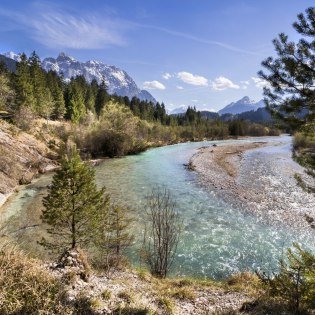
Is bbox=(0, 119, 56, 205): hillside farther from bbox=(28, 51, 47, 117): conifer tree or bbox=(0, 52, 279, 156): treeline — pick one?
bbox=(28, 51, 47, 117): conifer tree

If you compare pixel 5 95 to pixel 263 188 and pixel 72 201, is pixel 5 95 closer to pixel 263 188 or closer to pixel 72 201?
pixel 263 188

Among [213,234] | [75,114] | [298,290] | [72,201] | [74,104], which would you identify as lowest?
[213,234]

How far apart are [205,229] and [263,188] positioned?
52.0 feet

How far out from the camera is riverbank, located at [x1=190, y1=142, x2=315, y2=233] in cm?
2652

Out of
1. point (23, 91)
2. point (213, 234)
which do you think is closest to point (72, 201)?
point (213, 234)

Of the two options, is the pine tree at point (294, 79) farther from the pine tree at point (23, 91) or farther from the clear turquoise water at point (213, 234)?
the pine tree at point (23, 91)

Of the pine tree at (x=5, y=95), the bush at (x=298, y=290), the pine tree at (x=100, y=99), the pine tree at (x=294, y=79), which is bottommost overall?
the bush at (x=298, y=290)

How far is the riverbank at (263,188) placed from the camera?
26516mm

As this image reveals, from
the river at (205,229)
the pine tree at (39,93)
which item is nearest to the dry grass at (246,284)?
the river at (205,229)

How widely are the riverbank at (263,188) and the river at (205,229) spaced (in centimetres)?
140

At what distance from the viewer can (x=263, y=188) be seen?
118ft

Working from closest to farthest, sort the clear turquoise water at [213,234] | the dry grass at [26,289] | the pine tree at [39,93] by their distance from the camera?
the dry grass at [26,289], the clear turquoise water at [213,234], the pine tree at [39,93]

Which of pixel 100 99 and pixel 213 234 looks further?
pixel 100 99

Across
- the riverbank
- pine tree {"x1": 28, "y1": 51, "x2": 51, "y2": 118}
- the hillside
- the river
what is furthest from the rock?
pine tree {"x1": 28, "y1": 51, "x2": 51, "y2": 118}
